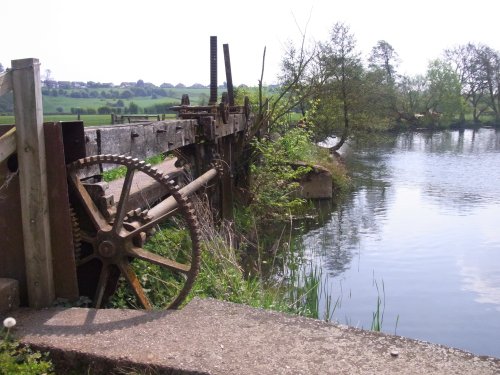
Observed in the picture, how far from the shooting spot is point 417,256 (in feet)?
39.4

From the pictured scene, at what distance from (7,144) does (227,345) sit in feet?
6.06

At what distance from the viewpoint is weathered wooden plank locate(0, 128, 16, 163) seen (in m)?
3.60

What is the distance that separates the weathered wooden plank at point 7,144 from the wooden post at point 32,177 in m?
0.03

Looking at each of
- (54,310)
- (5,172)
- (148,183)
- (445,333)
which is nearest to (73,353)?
(54,310)

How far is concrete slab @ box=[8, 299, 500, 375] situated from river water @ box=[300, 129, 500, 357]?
3478 millimetres

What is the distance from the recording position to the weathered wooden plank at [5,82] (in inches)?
142

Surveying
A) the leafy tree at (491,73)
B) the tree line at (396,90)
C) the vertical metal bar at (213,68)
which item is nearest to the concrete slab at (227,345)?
the vertical metal bar at (213,68)

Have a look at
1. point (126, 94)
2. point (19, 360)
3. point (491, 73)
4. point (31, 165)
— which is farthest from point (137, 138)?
point (126, 94)

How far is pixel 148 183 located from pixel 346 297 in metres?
4.12

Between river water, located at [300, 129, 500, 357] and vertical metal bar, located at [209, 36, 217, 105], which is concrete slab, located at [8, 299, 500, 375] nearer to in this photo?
river water, located at [300, 129, 500, 357]

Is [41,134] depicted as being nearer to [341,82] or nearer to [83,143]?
[83,143]

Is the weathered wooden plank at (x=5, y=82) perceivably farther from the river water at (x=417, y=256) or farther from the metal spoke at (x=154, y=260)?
the river water at (x=417, y=256)

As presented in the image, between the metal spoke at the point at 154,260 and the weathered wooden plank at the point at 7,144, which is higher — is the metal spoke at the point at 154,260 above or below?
below

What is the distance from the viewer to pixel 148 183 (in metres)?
6.81
